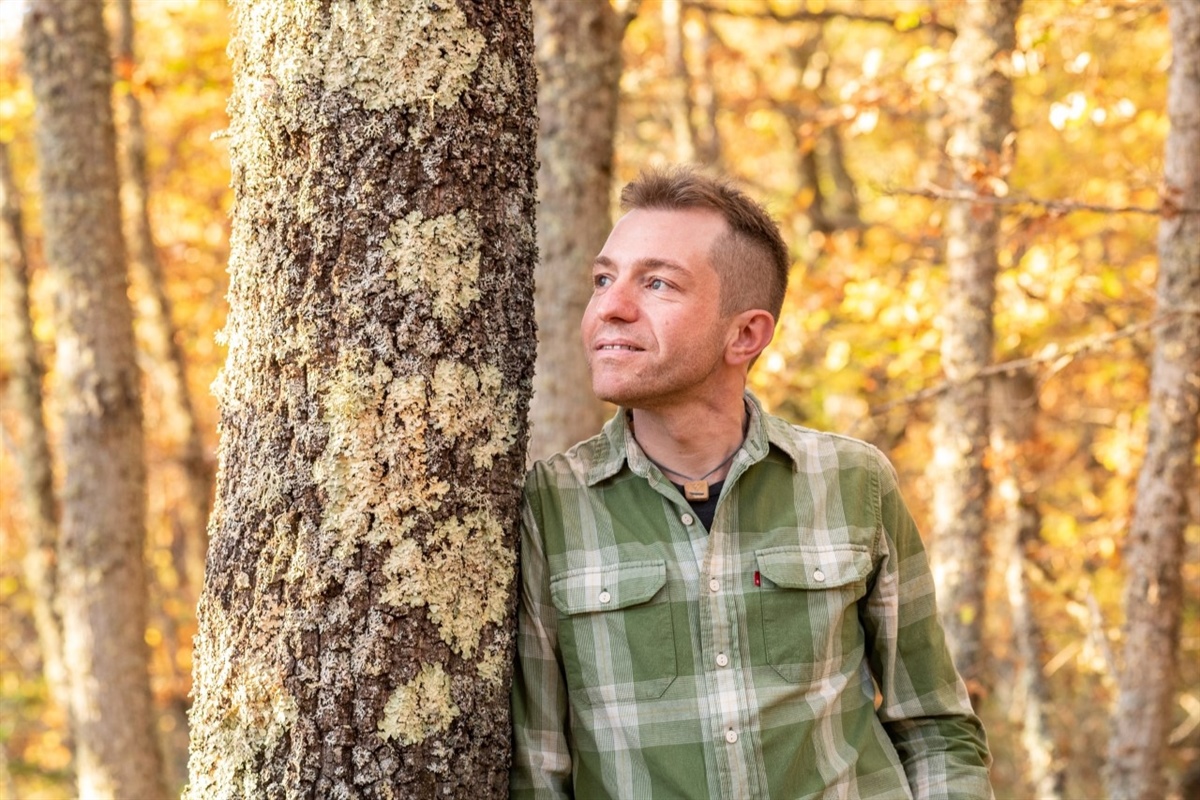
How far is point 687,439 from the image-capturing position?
2.38 meters

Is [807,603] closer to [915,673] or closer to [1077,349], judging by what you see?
[915,673]

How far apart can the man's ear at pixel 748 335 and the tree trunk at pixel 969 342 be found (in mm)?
3174

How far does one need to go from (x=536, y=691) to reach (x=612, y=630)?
0.19m

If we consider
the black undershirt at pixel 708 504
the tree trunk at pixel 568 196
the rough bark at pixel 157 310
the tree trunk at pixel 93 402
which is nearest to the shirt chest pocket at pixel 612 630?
the black undershirt at pixel 708 504

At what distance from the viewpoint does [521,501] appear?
2.18 m

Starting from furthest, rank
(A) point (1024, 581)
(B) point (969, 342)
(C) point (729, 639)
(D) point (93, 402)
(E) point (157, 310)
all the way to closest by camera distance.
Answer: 1. (E) point (157, 310)
2. (A) point (1024, 581)
3. (D) point (93, 402)
4. (B) point (969, 342)
5. (C) point (729, 639)

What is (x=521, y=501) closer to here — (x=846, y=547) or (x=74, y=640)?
(x=846, y=547)

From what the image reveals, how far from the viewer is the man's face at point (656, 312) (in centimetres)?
224

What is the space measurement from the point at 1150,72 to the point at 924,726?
8112 mm

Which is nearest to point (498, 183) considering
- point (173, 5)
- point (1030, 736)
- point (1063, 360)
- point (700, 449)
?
point (700, 449)

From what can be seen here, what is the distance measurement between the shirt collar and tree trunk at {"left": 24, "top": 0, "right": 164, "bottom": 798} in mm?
3915

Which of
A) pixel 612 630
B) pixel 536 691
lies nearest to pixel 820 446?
pixel 612 630

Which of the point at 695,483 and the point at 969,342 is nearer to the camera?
the point at 695,483

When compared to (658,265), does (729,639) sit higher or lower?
lower
